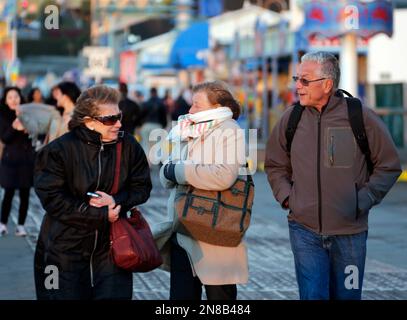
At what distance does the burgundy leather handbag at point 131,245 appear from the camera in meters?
6.14

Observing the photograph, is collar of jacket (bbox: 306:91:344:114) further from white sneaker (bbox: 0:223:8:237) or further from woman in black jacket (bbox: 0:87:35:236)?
white sneaker (bbox: 0:223:8:237)

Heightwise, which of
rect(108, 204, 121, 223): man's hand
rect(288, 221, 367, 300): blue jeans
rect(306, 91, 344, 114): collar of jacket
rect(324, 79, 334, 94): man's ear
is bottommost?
rect(288, 221, 367, 300): blue jeans

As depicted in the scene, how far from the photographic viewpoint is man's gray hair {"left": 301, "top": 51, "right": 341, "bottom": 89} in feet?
21.4

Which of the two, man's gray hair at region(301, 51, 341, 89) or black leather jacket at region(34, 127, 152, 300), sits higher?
man's gray hair at region(301, 51, 341, 89)

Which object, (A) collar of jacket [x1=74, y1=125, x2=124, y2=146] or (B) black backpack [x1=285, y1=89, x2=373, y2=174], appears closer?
(A) collar of jacket [x1=74, y1=125, x2=124, y2=146]

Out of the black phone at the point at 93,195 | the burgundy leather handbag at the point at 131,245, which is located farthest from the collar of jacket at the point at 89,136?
the black phone at the point at 93,195

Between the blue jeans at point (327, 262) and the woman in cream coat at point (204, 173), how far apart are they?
1.46 ft

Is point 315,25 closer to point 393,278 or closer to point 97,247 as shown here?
point 393,278

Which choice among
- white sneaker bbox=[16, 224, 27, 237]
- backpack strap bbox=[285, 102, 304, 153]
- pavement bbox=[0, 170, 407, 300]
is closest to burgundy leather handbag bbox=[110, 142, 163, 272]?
backpack strap bbox=[285, 102, 304, 153]

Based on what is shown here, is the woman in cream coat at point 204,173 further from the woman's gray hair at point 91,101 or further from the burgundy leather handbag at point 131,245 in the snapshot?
the woman's gray hair at point 91,101

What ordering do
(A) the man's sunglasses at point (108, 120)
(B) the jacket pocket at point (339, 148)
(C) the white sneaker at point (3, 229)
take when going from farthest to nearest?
1. (C) the white sneaker at point (3, 229)
2. (B) the jacket pocket at point (339, 148)
3. (A) the man's sunglasses at point (108, 120)

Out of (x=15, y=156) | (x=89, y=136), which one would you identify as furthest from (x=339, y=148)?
(x=15, y=156)

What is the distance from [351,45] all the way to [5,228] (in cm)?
→ 1463
